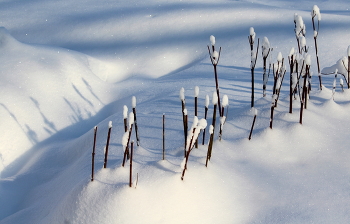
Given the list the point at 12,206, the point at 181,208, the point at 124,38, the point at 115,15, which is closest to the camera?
the point at 181,208

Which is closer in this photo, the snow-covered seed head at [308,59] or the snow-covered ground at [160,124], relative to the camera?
the snow-covered ground at [160,124]

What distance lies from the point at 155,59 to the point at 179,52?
0.20 m

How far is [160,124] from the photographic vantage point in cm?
176

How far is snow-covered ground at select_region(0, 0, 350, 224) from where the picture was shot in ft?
3.86

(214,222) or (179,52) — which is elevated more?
(179,52)

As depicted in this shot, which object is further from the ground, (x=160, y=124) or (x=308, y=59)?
(x=308, y=59)

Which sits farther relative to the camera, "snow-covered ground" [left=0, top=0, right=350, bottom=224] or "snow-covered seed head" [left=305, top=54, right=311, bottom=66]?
"snow-covered seed head" [left=305, top=54, right=311, bottom=66]

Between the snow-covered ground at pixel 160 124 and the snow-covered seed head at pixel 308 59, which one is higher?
the snow-covered seed head at pixel 308 59

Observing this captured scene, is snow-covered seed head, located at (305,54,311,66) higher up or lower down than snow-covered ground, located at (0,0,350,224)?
higher up

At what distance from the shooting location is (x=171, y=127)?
1711mm

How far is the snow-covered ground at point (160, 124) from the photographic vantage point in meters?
1.18

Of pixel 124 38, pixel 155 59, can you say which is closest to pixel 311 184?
pixel 155 59

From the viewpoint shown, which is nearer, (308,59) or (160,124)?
(308,59)

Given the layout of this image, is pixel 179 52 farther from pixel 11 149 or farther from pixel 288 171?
pixel 288 171
